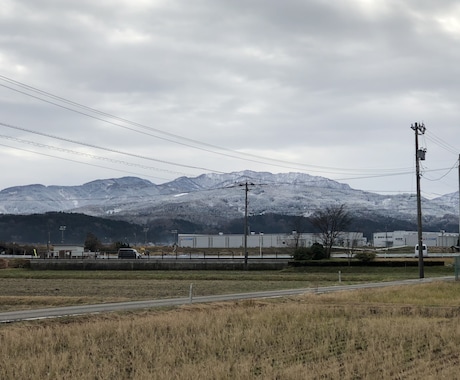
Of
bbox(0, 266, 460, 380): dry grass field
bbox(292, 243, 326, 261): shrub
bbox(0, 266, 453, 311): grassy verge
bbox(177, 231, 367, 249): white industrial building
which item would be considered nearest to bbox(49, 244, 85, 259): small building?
bbox(177, 231, 367, 249): white industrial building

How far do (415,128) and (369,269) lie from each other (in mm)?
21621

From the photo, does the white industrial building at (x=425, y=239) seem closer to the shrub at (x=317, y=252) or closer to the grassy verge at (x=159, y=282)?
the shrub at (x=317, y=252)

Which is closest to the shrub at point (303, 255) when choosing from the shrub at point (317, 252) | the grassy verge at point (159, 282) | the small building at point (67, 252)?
the shrub at point (317, 252)

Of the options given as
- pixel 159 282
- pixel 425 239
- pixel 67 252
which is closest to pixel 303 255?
pixel 159 282

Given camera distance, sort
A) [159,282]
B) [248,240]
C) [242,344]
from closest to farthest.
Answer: [242,344], [159,282], [248,240]

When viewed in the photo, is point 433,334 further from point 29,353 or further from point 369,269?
point 369,269

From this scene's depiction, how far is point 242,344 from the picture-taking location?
51.5 ft

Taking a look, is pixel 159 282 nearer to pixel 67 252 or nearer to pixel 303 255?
pixel 303 255

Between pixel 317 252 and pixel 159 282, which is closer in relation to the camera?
pixel 159 282

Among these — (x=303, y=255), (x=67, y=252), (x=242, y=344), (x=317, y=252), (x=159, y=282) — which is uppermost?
(x=317, y=252)

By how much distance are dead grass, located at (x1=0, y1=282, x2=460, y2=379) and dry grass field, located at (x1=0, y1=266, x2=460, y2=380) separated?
0.03 m

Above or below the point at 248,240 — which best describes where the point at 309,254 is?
below

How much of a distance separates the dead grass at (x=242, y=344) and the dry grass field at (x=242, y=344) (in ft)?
0.08

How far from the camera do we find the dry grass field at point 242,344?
1206 centimetres
